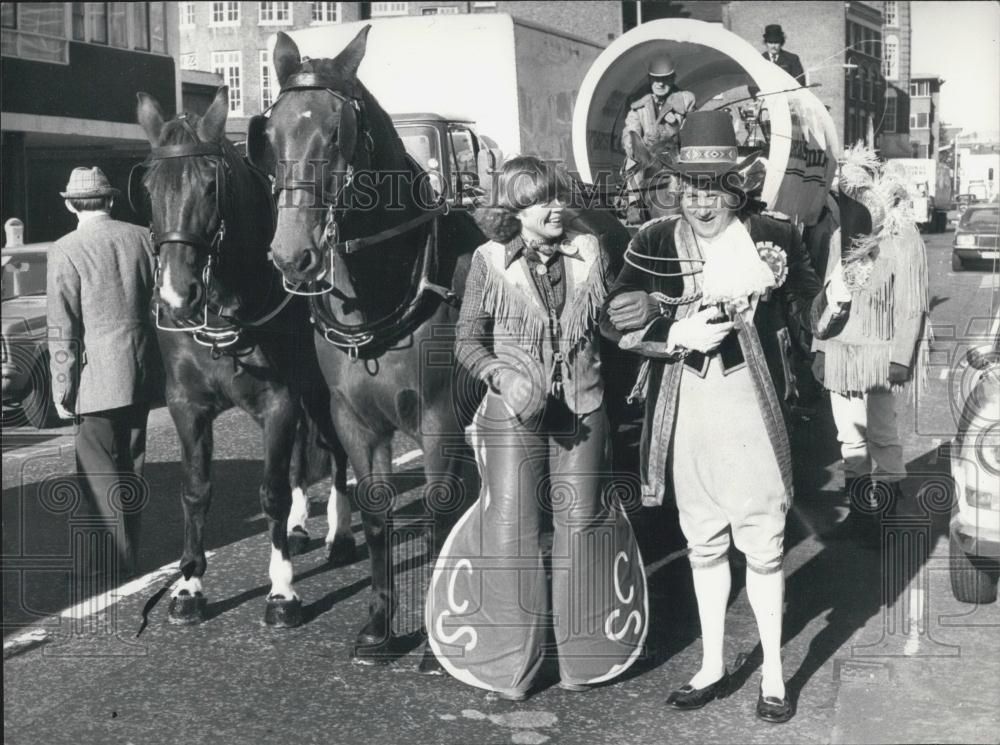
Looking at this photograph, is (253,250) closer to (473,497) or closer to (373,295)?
(373,295)

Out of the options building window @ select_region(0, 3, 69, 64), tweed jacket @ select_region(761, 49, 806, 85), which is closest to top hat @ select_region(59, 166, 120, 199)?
tweed jacket @ select_region(761, 49, 806, 85)

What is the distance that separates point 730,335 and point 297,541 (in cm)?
349

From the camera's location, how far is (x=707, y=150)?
4.39m

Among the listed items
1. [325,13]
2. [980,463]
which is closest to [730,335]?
[980,463]

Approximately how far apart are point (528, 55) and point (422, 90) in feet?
3.38

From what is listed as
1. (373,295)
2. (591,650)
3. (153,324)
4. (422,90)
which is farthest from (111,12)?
(591,650)

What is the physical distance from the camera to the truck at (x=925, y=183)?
6.74 meters

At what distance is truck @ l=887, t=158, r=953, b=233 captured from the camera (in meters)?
6.74

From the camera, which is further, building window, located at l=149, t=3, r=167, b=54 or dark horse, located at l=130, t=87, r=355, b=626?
building window, located at l=149, t=3, r=167, b=54

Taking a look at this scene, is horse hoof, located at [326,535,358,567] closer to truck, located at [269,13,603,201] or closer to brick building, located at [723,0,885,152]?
brick building, located at [723,0,885,152]

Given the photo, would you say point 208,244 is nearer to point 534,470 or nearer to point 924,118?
point 534,470

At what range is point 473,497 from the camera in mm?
7328

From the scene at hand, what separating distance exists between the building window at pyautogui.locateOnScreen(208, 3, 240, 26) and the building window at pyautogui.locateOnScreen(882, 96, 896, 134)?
21.9 metres

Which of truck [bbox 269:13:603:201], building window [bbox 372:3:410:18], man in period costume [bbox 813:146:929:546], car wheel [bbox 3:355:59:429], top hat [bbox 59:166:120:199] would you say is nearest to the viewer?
top hat [bbox 59:166:120:199]
